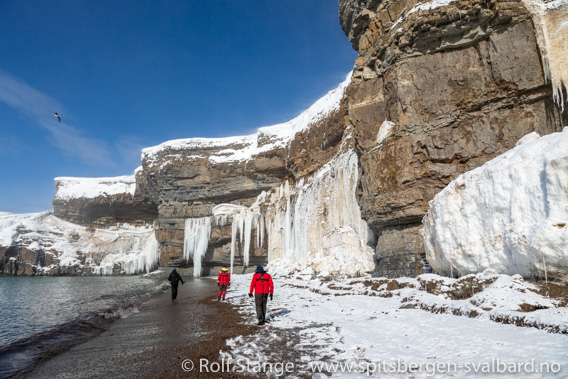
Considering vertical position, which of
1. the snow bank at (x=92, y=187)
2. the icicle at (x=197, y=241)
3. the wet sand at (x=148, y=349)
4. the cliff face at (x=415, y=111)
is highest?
the snow bank at (x=92, y=187)

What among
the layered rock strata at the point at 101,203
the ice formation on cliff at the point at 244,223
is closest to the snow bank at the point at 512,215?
the ice formation on cliff at the point at 244,223

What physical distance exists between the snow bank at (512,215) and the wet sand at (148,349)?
5988 mm

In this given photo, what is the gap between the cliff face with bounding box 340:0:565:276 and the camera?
42.7 ft

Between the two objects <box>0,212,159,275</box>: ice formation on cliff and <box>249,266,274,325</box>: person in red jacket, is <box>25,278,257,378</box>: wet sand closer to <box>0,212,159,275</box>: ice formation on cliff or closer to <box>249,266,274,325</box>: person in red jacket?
<box>249,266,274,325</box>: person in red jacket

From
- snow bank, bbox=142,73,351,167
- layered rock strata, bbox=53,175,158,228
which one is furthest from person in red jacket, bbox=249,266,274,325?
layered rock strata, bbox=53,175,158,228

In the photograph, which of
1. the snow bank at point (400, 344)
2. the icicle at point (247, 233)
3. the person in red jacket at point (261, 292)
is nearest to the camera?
the snow bank at point (400, 344)

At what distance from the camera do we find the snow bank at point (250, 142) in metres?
34.9

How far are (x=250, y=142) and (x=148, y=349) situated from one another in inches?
1581

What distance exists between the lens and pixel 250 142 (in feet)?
149

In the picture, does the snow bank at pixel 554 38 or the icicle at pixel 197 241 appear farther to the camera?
the icicle at pixel 197 241

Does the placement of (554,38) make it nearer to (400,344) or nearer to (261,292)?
(400,344)

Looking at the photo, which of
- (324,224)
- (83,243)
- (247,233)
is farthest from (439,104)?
(83,243)

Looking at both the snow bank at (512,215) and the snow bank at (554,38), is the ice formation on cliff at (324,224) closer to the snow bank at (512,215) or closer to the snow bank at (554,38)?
the snow bank at (512,215)

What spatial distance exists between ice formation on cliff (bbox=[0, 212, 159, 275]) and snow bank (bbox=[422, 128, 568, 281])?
4808 centimetres
